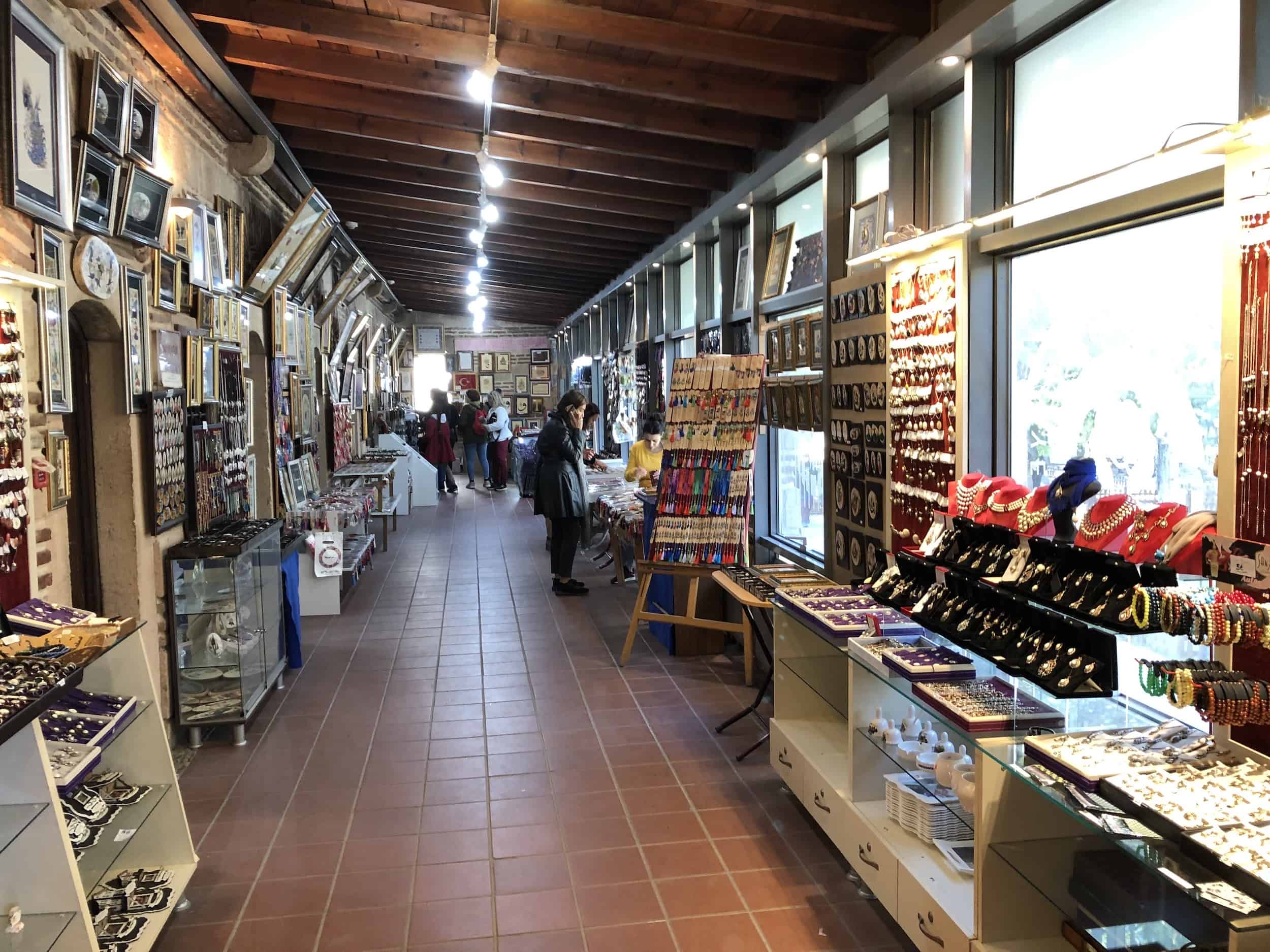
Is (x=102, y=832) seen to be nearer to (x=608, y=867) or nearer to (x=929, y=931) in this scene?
(x=608, y=867)

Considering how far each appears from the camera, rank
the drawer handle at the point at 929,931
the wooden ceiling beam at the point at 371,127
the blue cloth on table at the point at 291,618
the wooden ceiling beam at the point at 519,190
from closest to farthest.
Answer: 1. the drawer handle at the point at 929,931
2. the blue cloth on table at the point at 291,618
3. the wooden ceiling beam at the point at 371,127
4. the wooden ceiling beam at the point at 519,190

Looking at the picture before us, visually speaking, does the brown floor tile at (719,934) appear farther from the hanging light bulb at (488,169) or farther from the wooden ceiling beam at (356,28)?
the hanging light bulb at (488,169)

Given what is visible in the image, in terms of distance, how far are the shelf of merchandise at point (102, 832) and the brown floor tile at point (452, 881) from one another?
0.82 metres

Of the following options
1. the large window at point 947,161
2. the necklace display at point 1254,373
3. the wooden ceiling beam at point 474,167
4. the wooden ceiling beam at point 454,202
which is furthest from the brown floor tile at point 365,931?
the wooden ceiling beam at point 454,202

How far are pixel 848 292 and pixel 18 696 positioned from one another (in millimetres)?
4227

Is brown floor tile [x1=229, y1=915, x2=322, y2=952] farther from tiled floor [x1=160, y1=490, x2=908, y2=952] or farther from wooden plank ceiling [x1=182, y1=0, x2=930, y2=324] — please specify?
wooden plank ceiling [x1=182, y1=0, x2=930, y2=324]

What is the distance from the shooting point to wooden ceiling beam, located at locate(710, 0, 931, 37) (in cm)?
428

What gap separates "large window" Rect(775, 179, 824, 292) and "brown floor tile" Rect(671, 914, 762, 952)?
4.24 m

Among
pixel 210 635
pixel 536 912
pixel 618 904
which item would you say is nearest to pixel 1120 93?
pixel 618 904

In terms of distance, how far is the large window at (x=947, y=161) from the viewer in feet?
15.1

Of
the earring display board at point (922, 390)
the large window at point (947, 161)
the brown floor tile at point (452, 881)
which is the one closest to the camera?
the brown floor tile at point (452, 881)

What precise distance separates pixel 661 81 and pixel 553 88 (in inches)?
38.5

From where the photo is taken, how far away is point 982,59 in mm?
4145

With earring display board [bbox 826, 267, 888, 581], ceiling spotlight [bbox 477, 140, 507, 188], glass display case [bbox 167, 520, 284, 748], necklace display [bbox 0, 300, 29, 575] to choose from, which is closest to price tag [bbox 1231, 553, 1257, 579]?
earring display board [bbox 826, 267, 888, 581]
